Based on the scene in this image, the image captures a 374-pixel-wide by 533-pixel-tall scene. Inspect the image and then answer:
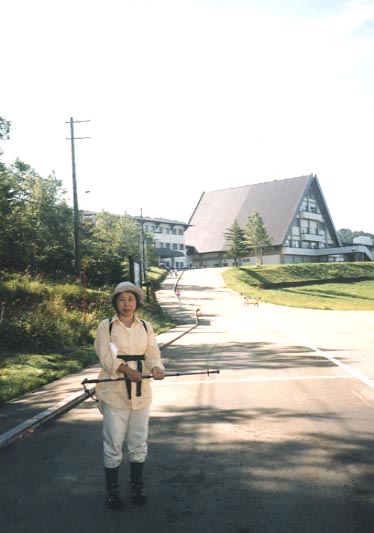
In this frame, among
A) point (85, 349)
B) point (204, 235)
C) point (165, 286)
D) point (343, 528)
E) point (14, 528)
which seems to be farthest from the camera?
point (204, 235)

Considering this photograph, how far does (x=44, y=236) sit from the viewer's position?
44.2 m

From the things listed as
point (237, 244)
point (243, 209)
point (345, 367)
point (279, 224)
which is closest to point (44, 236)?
point (345, 367)

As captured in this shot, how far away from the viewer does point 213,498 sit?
15.0ft

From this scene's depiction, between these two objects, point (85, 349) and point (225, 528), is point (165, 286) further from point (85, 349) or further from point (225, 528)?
point (225, 528)

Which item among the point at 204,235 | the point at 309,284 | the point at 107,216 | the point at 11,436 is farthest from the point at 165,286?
the point at 11,436

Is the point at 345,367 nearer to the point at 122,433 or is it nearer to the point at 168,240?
the point at 122,433

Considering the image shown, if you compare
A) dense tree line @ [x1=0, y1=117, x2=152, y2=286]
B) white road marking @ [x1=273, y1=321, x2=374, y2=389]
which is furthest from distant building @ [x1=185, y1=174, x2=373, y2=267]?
white road marking @ [x1=273, y1=321, x2=374, y2=389]

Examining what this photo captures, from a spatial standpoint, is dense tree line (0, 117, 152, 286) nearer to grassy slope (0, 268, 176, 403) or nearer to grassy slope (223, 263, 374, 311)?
grassy slope (0, 268, 176, 403)

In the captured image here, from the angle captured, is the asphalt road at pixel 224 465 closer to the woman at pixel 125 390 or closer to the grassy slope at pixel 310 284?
the woman at pixel 125 390

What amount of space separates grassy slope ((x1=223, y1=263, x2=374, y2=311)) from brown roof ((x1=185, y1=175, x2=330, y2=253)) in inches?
515

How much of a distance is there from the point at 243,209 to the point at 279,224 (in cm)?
994

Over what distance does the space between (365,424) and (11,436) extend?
4.28 m

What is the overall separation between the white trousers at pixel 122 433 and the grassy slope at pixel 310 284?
159ft

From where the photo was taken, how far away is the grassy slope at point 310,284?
192ft
